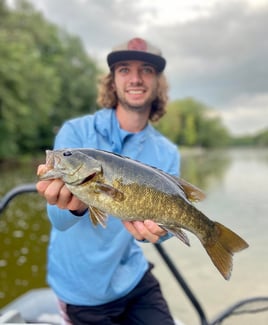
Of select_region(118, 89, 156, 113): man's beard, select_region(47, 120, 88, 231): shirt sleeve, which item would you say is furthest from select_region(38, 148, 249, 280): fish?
select_region(118, 89, 156, 113): man's beard

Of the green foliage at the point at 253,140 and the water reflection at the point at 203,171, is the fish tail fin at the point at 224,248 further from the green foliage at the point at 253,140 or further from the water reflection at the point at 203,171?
the green foliage at the point at 253,140

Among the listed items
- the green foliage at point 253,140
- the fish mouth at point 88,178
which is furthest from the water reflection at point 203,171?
the green foliage at point 253,140

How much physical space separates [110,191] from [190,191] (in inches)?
18.8

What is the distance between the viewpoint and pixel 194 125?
11450cm

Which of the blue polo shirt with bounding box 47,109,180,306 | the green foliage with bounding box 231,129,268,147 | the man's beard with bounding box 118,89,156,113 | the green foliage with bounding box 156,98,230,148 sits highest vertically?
the man's beard with bounding box 118,89,156,113

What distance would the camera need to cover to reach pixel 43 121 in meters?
42.4

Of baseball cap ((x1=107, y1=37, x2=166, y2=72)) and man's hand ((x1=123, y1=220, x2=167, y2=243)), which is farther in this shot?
baseball cap ((x1=107, y1=37, x2=166, y2=72))

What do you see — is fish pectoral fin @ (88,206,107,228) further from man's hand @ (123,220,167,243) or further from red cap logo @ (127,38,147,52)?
red cap logo @ (127,38,147,52)

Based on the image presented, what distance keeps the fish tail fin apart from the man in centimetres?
74

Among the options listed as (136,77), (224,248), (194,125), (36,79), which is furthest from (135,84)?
(194,125)

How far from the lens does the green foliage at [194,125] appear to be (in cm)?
10243

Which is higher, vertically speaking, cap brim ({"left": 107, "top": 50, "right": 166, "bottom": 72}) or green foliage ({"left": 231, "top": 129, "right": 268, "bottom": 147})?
cap brim ({"left": 107, "top": 50, "right": 166, "bottom": 72})

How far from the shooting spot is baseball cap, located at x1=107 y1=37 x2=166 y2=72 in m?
3.11

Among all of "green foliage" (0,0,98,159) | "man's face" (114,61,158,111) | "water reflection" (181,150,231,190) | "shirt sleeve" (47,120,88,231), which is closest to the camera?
"shirt sleeve" (47,120,88,231)
